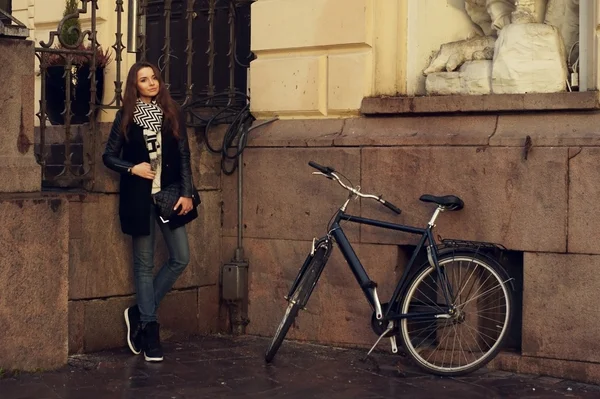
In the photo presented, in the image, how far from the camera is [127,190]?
7.96 metres

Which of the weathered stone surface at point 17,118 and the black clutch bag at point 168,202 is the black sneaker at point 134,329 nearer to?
the black clutch bag at point 168,202

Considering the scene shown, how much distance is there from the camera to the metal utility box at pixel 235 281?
8914 millimetres

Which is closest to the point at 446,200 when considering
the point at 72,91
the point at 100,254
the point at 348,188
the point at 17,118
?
the point at 348,188

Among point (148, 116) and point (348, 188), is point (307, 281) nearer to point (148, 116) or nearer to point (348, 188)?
point (348, 188)

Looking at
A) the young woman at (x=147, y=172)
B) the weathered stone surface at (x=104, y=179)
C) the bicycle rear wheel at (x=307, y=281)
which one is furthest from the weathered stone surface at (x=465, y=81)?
the weathered stone surface at (x=104, y=179)

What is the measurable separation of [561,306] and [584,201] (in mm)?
687

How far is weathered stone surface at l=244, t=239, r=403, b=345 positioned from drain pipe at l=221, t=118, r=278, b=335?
6 cm

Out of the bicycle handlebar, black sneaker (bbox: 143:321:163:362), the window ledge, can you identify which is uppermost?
the window ledge

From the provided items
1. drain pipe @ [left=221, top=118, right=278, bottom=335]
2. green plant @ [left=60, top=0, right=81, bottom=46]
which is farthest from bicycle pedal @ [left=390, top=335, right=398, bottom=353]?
green plant @ [left=60, top=0, right=81, bottom=46]

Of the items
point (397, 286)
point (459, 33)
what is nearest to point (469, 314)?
point (397, 286)

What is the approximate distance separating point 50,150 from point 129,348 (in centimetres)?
224

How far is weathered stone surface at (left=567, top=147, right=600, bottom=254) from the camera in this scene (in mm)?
7320

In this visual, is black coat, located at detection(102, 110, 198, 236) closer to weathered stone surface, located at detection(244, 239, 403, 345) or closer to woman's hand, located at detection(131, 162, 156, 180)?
woman's hand, located at detection(131, 162, 156, 180)

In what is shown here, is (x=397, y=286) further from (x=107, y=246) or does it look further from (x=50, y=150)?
(x=50, y=150)
